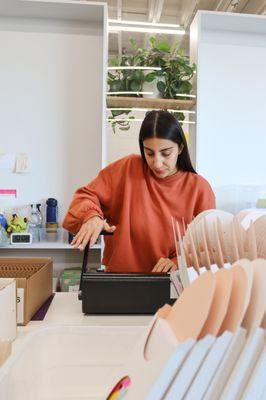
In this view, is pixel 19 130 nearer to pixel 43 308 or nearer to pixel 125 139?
pixel 125 139

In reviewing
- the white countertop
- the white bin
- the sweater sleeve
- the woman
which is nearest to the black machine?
the white countertop

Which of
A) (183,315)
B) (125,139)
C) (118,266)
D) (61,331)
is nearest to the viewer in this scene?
(183,315)

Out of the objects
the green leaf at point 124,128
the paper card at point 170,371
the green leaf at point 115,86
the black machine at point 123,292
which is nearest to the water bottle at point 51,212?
the green leaf at point 124,128

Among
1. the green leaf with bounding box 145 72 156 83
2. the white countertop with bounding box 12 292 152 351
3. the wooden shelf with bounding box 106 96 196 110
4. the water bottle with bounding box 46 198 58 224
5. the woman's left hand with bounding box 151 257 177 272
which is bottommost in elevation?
the white countertop with bounding box 12 292 152 351

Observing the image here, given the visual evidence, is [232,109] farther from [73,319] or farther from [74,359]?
[74,359]

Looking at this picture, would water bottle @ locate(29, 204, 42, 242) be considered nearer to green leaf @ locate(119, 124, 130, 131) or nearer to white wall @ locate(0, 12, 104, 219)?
white wall @ locate(0, 12, 104, 219)

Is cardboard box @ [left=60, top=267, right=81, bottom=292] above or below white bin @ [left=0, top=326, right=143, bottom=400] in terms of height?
below

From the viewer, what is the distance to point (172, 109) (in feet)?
8.34

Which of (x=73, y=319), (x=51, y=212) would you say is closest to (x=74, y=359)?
(x=73, y=319)

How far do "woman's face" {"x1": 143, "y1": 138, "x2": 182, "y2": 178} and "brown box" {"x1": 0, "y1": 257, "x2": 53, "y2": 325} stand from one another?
527 millimetres

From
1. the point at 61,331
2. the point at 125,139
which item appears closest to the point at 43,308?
the point at 61,331

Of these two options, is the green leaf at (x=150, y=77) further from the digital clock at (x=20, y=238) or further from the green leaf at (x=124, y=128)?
the digital clock at (x=20, y=238)

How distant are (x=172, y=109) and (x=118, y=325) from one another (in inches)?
77.0

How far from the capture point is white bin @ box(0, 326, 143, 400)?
70 centimetres
